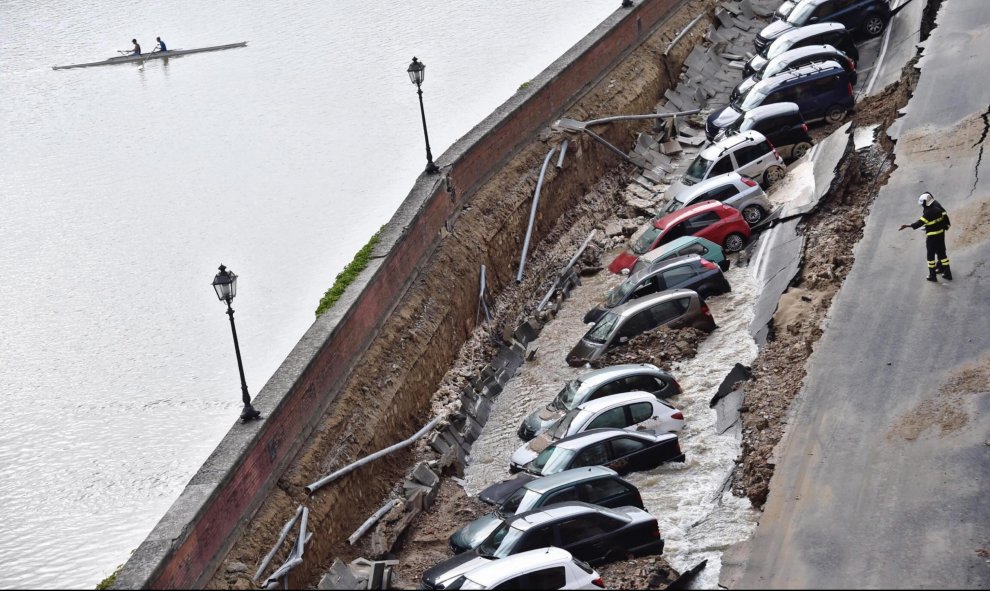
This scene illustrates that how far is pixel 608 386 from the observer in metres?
19.6

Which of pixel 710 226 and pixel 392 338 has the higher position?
pixel 392 338

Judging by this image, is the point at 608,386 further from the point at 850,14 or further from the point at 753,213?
the point at 850,14

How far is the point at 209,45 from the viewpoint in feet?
158

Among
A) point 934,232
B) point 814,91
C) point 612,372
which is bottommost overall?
point 934,232

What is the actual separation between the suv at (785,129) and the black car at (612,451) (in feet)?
38.2

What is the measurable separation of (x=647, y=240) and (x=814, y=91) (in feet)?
21.2

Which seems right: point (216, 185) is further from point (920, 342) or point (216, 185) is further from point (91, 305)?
point (920, 342)

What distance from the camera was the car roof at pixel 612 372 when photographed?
19625 mm

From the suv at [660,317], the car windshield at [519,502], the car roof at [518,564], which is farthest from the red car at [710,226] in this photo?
the car roof at [518,564]

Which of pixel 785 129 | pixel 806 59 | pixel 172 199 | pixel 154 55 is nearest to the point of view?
pixel 785 129

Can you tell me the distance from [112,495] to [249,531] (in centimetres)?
544

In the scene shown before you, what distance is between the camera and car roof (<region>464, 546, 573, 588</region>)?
45.4ft

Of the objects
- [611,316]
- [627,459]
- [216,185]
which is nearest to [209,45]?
[216,185]

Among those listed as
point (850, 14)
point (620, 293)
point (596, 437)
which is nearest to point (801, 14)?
point (850, 14)
